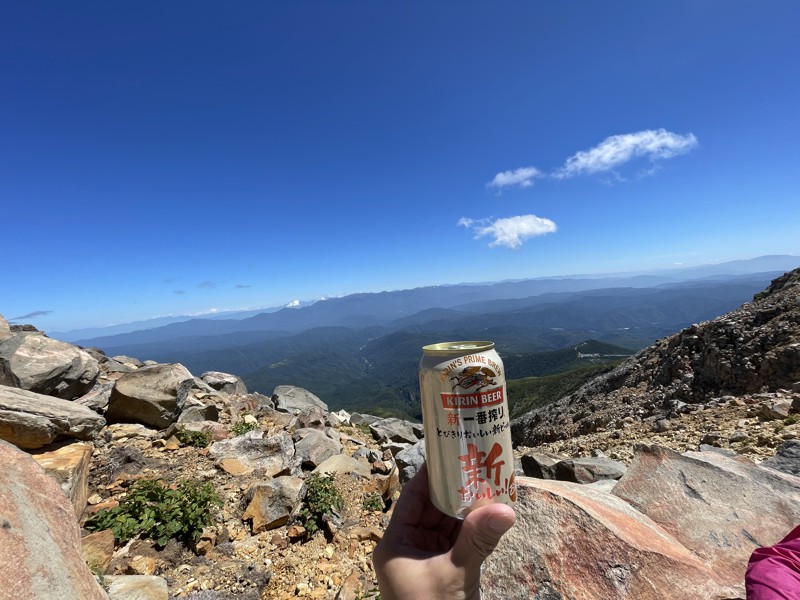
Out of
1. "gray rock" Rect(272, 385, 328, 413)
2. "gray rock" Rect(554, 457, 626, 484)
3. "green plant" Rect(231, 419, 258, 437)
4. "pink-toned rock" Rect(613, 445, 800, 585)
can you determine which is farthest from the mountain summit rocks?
"green plant" Rect(231, 419, 258, 437)

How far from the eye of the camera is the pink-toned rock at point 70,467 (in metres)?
5.79

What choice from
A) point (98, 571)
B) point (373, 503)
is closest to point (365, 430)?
point (373, 503)

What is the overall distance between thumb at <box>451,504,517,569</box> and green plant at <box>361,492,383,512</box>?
20.0 feet

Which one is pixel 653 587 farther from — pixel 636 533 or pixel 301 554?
pixel 301 554

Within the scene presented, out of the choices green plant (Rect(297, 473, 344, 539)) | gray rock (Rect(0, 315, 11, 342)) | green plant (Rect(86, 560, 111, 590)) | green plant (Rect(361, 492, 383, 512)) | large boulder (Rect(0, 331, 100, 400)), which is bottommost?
green plant (Rect(361, 492, 383, 512))

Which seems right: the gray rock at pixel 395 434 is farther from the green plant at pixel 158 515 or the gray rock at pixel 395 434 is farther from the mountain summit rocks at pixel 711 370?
the green plant at pixel 158 515

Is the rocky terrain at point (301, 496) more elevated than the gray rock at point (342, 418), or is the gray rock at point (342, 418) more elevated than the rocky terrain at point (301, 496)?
the rocky terrain at point (301, 496)

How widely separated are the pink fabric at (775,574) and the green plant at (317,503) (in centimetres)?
636

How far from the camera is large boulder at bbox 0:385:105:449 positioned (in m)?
6.41

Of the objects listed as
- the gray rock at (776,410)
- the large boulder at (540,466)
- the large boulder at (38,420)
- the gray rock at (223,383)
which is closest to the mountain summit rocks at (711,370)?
the gray rock at (776,410)

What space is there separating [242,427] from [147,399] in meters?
2.90

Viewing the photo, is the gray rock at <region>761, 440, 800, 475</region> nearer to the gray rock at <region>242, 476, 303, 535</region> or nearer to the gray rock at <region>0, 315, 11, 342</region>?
the gray rock at <region>242, 476, 303, 535</region>

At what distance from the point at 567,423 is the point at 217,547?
19.6 m

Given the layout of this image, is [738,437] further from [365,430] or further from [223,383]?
[223,383]
